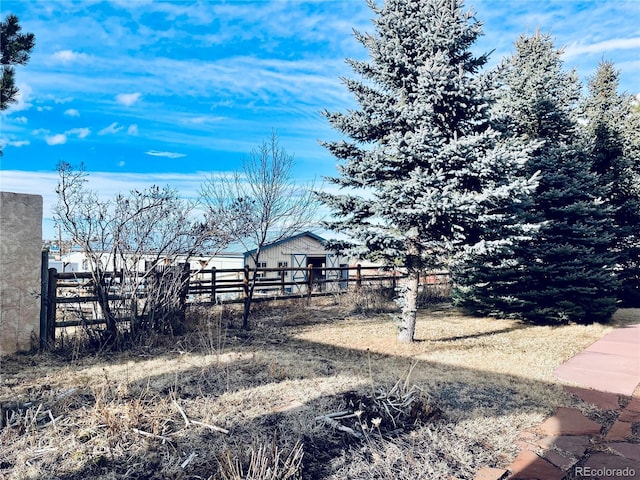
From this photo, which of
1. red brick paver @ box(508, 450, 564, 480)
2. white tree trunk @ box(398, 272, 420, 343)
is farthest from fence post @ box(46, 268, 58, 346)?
red brick paver @ box(508, 450, 564, 480)

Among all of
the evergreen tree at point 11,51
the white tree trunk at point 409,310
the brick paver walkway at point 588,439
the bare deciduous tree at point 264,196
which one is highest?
the evergreen tree at point 11,51

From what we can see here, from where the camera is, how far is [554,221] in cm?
843

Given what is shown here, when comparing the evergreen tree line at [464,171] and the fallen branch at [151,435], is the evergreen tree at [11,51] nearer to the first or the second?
the evergreen tree line at [464,171]

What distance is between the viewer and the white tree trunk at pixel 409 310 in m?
6.33

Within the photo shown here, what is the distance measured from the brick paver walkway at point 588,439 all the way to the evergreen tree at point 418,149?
97.3 inches

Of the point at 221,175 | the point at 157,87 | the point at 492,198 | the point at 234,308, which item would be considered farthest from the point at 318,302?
the point at 157,87

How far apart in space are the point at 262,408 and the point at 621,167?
1183 centimetres

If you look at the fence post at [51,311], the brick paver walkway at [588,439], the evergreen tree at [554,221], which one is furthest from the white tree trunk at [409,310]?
the fence post at [51,311]

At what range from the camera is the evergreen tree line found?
19.0ft

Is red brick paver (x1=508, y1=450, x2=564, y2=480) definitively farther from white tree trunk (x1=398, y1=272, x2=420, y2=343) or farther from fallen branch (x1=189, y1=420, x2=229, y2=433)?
white tree trunk (x1=398, y1=272, x2=420, y2=343)

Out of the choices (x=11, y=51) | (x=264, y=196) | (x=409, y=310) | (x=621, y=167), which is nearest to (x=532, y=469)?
(x=409, y=310)

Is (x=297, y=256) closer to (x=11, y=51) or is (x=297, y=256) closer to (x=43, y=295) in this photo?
(x=43, y=295)

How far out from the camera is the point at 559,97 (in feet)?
28.7

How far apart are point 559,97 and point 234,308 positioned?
28.3 ft
